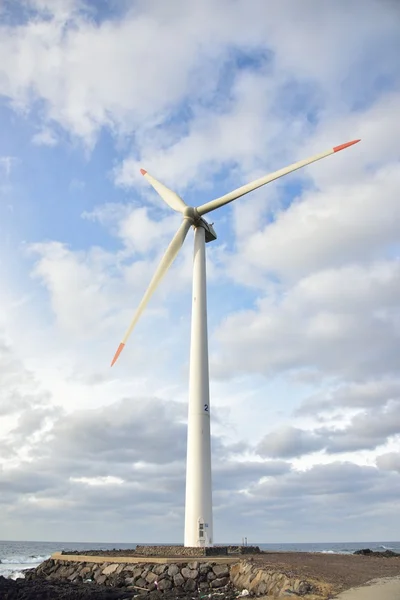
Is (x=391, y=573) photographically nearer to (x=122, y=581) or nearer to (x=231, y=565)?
(x=231, y=565)

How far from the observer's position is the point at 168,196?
45.9 metres

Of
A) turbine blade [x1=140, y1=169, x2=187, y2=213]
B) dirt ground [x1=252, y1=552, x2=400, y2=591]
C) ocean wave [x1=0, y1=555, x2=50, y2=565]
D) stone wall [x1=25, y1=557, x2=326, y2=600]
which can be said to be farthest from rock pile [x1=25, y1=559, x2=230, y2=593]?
ocean wave [x1=0, y1=555, x2=50, y2=565]

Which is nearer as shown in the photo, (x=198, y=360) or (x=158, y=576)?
(x=158, y=576)

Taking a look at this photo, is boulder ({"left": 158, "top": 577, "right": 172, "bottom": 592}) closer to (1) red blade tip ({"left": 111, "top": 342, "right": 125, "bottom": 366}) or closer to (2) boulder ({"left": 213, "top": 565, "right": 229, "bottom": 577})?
(2) boulder ({"left": 213, "top": 565, "right": 229, "bottom": 577})

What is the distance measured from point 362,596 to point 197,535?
15483mm

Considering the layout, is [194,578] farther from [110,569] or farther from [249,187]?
[249,187]

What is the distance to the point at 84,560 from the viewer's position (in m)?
32.9

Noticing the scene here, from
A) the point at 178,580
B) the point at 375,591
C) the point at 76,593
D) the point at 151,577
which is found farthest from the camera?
the point at 151,577

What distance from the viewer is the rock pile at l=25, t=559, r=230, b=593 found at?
2644 cm

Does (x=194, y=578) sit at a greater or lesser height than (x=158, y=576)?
lesser

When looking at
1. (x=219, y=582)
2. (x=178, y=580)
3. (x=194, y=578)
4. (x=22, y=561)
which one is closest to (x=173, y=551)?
(x=178, y=580)

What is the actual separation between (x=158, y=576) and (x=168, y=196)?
94.5ft

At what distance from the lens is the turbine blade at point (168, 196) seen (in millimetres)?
43916

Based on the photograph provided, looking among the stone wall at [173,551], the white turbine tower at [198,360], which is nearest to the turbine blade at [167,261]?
the white turbine tower at [198,360]
